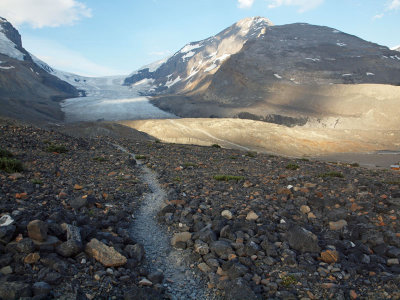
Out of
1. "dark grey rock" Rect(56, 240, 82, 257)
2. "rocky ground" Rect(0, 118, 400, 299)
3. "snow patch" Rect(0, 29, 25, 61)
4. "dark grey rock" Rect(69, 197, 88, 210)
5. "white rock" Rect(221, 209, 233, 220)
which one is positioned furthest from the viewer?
"snow patch" Rect(0, 29, 25, 61)

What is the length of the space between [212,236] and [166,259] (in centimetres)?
128

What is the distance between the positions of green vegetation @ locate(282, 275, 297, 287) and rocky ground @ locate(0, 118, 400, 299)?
28mm

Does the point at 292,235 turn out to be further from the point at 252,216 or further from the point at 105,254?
the point at 105,254

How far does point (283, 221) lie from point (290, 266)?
2174 millimetres

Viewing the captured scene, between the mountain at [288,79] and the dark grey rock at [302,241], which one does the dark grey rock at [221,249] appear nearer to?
the dark grey rock at [302,241]

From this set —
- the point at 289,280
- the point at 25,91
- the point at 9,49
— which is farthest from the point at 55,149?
the point at 9,49

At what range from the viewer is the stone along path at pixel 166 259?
5.63 m

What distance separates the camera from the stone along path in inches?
222

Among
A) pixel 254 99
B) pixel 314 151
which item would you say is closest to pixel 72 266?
pixel 314 151

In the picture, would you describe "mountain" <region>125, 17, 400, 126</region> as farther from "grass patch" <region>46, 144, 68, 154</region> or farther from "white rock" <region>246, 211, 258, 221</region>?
"white rock" <region>246, 211, 258, 221</region>

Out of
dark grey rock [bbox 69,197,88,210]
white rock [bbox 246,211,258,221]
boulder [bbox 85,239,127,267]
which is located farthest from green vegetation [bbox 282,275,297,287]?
dark grey rock [bbox 69,197,88,210]

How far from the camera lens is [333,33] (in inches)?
7156

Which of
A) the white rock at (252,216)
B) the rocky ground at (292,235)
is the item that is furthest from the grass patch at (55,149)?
the white rock at (252,216)

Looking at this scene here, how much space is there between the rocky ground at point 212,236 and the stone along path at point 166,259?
0.54ft
